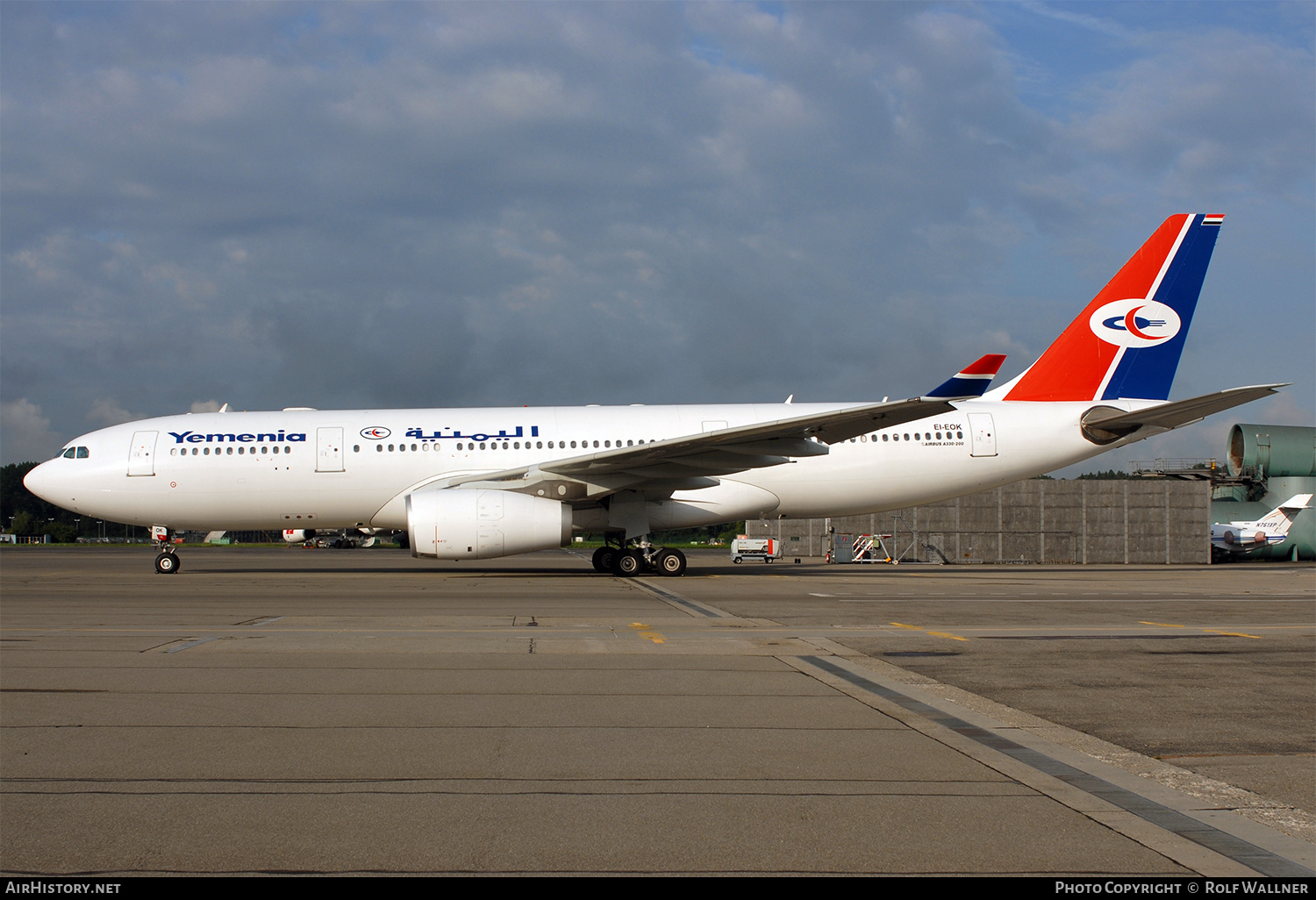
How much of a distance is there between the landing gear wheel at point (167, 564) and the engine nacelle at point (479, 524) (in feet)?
23.6

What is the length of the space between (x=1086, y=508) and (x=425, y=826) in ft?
139

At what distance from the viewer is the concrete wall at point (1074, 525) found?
41.1 metres

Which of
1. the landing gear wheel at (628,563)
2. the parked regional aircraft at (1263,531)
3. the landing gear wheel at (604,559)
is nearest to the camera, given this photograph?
the landing gear wheel at (628,563)

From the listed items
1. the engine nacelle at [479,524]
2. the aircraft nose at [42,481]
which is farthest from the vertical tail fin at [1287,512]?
the aircraft nose at [42,481]

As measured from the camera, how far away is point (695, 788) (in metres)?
4.07

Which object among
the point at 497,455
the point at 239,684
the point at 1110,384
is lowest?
the point at 239,684

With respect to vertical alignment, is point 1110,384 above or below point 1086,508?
above

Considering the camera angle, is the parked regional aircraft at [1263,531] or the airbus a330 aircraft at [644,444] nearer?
the airbus a330 aircraft at [644,444]

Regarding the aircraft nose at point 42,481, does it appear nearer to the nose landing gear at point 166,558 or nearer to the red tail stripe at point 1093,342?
the nose landing gear at point 166,558
